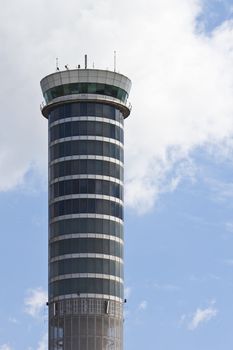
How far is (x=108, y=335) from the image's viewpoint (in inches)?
7721

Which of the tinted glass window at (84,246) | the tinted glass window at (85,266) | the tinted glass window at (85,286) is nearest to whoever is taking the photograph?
the tinted glass window at (85,286)

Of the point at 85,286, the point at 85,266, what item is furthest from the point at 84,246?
the point at 85,286

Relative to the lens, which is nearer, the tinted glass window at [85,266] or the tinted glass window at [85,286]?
the tinted glass window at [85,286]

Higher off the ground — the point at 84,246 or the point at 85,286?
the point at 84,246

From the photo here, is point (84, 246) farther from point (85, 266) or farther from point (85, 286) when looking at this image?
→ point (85, 286)

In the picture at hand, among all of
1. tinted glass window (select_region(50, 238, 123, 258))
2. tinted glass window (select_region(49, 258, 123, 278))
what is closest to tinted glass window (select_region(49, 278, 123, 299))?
tinted glass window (select_region(49, 258, 123, 278))

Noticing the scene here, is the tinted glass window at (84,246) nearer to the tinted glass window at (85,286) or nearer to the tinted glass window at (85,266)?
the tinted glass window at (85,266)

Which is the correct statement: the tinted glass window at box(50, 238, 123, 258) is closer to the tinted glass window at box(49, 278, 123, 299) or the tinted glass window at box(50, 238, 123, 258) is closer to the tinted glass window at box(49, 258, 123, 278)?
the tinted glass window at box(49, 258, 123, 278)

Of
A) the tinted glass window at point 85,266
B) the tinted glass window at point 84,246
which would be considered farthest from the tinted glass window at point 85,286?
the tinted glass window at point 84,246

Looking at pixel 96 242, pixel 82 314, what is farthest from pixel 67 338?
pixel 96 242

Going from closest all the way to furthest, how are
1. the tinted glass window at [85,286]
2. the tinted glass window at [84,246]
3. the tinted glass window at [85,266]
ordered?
the tinted glass window at [85,286] → the tinted glass window at [85,266] → the tinted glass window at [84,246]

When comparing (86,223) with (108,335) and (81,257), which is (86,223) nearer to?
(81,257)

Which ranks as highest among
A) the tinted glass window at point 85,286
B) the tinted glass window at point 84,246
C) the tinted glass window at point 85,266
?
the tinted glass window at point 84,246

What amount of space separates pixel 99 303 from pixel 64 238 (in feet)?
45.3
